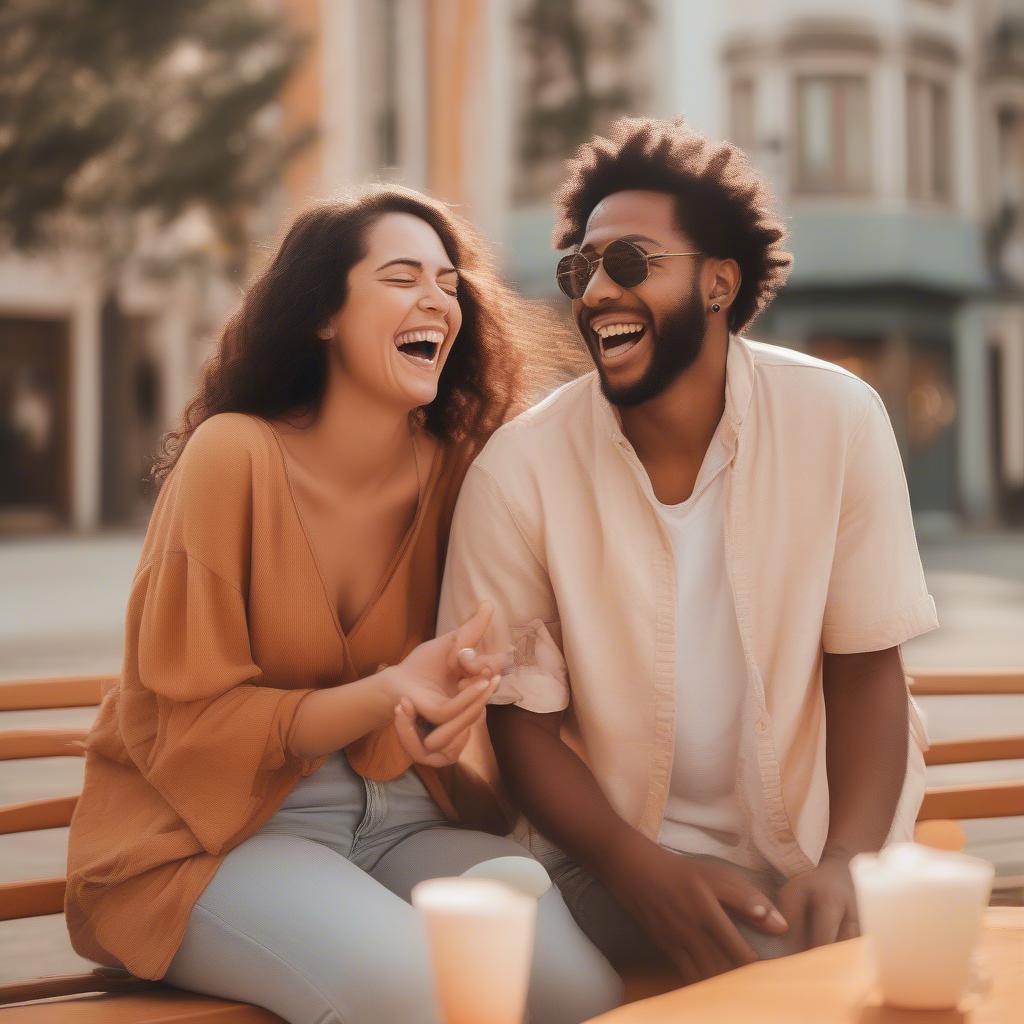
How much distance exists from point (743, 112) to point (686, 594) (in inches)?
980

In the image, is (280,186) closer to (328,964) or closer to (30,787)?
(30,787)

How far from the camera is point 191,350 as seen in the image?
30.1 m

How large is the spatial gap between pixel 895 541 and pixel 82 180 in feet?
68.5

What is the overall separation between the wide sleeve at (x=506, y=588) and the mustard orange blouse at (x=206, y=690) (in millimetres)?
120

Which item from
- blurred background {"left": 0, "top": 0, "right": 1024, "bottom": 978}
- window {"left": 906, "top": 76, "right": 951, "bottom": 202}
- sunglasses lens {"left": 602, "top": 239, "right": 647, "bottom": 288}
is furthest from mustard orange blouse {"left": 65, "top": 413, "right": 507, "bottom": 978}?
window {"left": 906, "top": 76, "right": 951, "bottom": 202}

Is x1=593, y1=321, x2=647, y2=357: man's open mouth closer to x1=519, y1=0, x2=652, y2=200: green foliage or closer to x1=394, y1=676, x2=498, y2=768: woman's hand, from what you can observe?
x1=394, y1=676, x2=498, y2=768: woman's hand

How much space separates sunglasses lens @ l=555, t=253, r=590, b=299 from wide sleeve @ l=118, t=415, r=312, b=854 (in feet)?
2.44

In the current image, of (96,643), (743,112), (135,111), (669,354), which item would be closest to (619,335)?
(669,354)

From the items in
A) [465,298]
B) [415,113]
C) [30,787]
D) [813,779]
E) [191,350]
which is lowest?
[30,787]

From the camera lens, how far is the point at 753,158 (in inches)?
1057

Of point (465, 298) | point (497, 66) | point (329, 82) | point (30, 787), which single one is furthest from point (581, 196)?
point (329, 82)

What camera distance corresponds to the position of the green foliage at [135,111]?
2069 centimetres

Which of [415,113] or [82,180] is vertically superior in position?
[415,113]

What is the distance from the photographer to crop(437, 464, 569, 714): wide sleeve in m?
3.17
